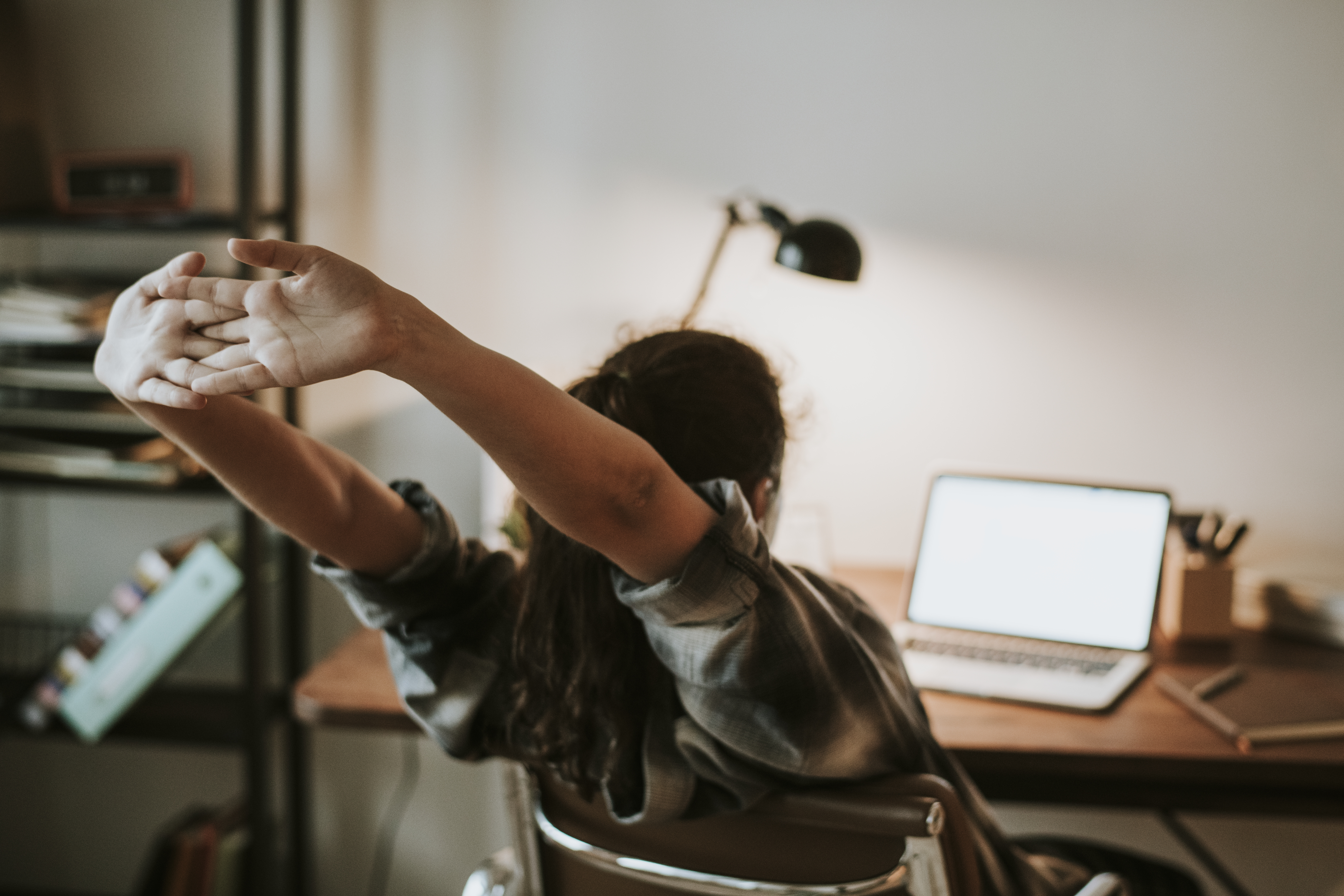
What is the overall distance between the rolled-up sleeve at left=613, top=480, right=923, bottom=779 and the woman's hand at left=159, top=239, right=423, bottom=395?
26 cm

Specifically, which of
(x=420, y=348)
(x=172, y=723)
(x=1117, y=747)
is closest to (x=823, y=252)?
(x=1117, y=747)

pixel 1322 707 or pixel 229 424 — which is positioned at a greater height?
pixel 229 424

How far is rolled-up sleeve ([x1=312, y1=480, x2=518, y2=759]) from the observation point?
0.86 meters

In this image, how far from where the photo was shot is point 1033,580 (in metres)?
1.52

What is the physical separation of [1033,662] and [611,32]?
122 cm

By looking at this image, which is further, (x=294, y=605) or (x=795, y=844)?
(x=294, y=605)

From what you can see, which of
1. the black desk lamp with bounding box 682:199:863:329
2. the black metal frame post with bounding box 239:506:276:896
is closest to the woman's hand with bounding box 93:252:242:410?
the black desk lamp with bounding box 682:199:863:329

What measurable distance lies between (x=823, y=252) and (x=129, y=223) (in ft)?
3.67

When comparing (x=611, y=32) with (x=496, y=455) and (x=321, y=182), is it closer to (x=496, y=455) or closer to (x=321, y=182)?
(x=321, y=182)

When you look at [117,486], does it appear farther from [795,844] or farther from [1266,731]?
[1266,731]

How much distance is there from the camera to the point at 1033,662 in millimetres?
1417

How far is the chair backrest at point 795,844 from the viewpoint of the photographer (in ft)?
2.47

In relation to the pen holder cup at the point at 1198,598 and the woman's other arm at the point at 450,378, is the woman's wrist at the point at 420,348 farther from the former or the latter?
the pen holder cup at the point at 1198,598

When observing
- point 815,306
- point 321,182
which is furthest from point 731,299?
point 321,182
